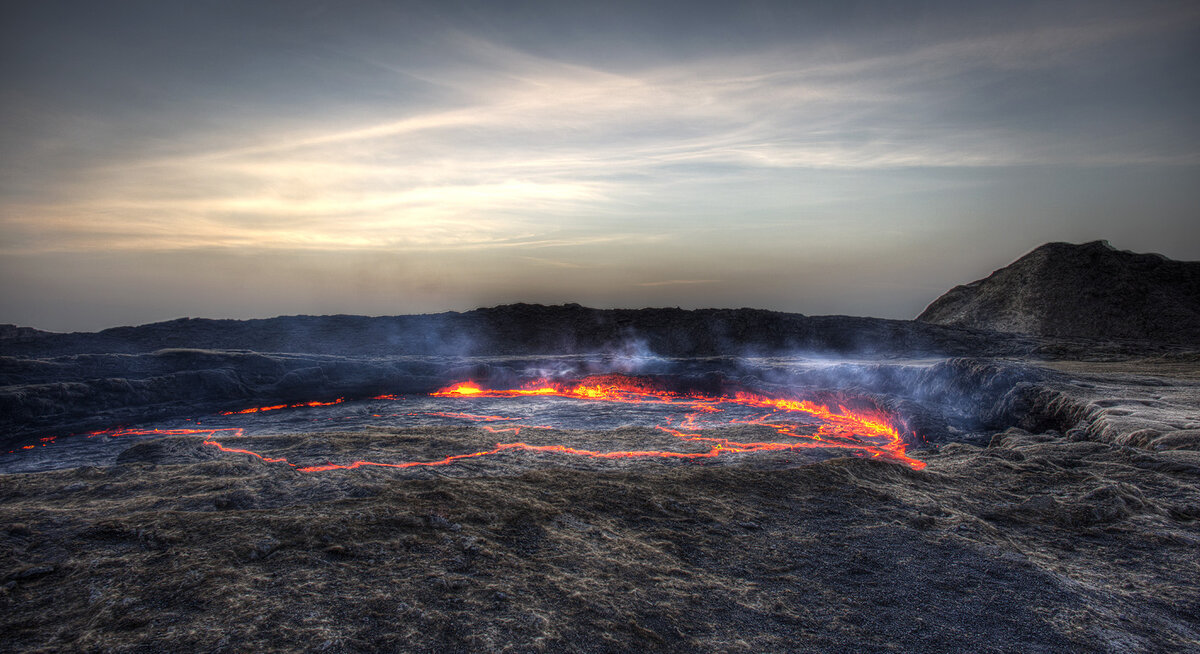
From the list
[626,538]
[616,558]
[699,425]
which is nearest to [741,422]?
[699,425]

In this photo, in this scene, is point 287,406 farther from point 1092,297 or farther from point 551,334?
point 1092,297

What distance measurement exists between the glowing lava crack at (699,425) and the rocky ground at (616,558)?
1.62 meters

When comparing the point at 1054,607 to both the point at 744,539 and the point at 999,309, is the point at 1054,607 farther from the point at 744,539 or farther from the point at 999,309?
the point at 999,309

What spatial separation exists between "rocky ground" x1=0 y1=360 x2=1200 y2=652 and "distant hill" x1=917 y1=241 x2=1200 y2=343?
101ft

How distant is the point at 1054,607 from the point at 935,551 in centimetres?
92

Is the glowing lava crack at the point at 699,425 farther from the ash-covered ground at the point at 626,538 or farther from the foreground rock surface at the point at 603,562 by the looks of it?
the foreground rock surface at the point at 603,562

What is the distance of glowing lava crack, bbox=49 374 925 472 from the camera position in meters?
8.62

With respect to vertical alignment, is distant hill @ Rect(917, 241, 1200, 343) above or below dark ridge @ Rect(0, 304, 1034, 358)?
above

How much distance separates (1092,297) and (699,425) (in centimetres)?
3404

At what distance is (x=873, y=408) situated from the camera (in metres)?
13.0

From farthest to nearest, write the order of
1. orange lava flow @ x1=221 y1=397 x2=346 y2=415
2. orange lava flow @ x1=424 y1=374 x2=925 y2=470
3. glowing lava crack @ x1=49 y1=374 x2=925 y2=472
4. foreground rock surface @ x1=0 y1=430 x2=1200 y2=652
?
1. orange lava flow @ x1=221 y1=397 x2=346 y2=415
2. orange lava flow @ x1=424 y1=374 x2=925 y2=470
3. glowing lava crack @ x1=49 y1=374 x2=925 y2=472
4. foreground rock surface @ x1=0 y1=430 x2=1200 y2=652

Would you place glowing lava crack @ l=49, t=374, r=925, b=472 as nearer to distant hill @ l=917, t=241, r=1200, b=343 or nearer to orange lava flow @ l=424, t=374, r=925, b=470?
orange lava flow @ l=424, t=374, r=925, b=470

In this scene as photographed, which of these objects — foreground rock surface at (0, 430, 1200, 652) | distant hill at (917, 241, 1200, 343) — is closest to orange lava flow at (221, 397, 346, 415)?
foreground rock surface at (0, 430, 1200, 652)

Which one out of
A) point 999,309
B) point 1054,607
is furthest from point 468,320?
point 999,309
